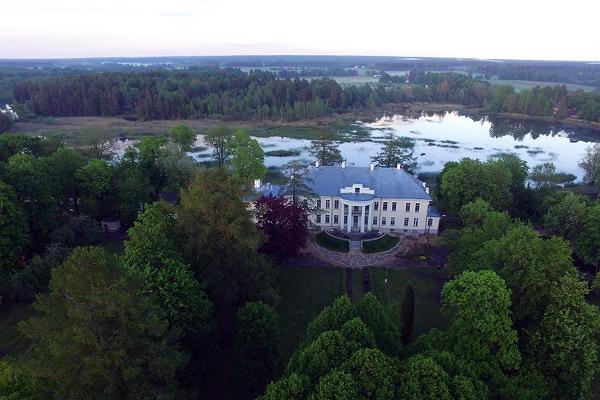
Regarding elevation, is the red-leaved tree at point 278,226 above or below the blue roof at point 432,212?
above

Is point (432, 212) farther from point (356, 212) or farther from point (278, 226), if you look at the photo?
point (278, 226)

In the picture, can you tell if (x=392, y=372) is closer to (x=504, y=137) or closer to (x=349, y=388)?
(x=349, y=388)

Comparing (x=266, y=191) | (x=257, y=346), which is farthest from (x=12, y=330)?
(x=266, y=191)

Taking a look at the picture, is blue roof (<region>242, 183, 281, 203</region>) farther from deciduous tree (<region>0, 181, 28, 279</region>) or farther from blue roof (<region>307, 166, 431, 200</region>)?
deciduous tree (<region>0, 181, 28, 279</region>)

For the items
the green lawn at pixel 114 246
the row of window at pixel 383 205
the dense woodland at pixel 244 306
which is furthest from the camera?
the row of window at pixel 383 205

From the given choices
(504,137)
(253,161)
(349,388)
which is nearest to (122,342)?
(349,388)

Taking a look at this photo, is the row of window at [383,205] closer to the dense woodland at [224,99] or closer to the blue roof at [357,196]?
the blue roof at [357,196]

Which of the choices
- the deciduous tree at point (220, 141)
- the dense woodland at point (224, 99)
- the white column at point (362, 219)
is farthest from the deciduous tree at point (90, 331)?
the dense woodland at point (224, 99)
